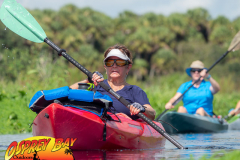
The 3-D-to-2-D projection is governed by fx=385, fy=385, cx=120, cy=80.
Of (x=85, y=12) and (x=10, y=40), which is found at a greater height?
(x=85, y=12)

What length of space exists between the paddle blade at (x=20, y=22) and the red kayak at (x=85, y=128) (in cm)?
156

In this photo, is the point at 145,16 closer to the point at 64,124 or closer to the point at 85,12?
the point at 85,12

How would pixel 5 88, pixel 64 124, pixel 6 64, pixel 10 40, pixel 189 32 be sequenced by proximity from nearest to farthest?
pixel 64 124 < pixel 5 88 < pixel 6 64 < pixel 10 40 < pixel 189 32

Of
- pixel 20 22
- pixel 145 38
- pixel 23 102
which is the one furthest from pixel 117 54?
pixel 145 38

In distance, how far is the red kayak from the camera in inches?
139

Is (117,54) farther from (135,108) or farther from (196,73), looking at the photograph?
(196,73)

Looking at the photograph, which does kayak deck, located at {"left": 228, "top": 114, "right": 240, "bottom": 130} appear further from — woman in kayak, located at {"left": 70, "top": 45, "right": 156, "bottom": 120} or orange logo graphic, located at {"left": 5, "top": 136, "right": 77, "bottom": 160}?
orange logo graphic, located at {"left": 5, "top": 136, "right": 77, "bottom": 160}

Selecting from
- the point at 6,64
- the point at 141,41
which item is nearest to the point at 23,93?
the point at 6,64

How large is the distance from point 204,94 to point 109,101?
4.24 meters

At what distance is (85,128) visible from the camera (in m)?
3.67

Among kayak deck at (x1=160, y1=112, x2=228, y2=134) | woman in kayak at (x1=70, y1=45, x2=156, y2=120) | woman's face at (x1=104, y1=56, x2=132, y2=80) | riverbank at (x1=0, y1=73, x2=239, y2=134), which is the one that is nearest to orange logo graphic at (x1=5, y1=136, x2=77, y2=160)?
woman in kayak at (x1=70, y1=45, x2=156, y2=120)

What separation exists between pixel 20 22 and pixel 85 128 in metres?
2.12

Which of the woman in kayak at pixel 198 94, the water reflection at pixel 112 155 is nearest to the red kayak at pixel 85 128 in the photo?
the water reflection at pixel 112 155

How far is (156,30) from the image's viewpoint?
4019 centimetres
